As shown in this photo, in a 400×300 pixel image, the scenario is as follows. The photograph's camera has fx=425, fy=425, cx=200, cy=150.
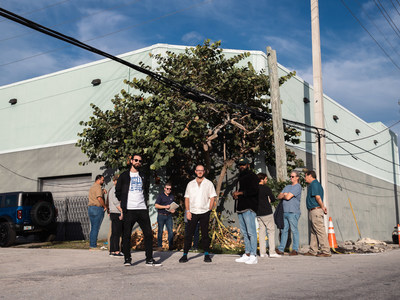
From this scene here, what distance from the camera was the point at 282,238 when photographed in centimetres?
978

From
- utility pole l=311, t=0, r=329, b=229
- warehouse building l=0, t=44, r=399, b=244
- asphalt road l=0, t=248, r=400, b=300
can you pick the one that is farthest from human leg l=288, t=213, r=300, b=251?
utility pole l=311, t=0, r=329, b=229

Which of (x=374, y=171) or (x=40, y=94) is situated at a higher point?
(x=40, y=94)

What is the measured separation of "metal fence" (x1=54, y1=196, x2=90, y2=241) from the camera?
655 inches

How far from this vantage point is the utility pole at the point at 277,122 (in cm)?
1195

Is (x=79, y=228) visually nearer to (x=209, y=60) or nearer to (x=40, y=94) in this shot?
(x=40, y=94)

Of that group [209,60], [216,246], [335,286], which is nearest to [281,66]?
[209,60]

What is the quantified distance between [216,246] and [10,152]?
12.2m

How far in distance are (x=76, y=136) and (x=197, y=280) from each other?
13.2 m

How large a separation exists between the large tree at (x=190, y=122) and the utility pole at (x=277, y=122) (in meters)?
0.80

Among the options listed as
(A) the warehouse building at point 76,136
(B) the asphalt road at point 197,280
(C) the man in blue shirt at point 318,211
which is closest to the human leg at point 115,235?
(B) the asphalt road at point 197,280

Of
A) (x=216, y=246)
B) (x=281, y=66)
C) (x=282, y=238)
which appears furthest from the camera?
(x=281, y=66)

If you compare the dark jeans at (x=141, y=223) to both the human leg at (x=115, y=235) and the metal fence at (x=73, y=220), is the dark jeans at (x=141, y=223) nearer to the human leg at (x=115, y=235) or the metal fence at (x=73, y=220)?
the human leg at (x=115, y=235)

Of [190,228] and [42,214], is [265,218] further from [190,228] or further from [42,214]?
[42,214]

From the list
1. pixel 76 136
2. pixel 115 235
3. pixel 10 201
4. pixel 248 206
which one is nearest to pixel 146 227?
pixel 115 235
